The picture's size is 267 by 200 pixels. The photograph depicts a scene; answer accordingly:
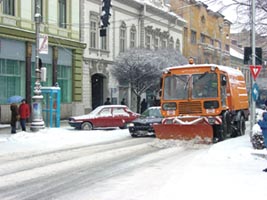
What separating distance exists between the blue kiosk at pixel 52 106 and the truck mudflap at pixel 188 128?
962 centimetres

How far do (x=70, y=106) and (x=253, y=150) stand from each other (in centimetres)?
2319

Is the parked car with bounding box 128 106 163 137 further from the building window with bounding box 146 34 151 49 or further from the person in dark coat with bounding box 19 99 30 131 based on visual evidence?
the building window with bounding box 146 34 151 49

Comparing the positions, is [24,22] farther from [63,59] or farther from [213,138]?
[213,138]

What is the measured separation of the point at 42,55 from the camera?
33875 mm

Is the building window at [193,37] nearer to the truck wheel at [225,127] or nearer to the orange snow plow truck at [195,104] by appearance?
the orange snow plow truck at [195,104]

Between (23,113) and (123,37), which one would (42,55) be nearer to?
(23,113)

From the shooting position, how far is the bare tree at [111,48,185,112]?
37.4m

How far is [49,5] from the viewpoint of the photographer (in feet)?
113

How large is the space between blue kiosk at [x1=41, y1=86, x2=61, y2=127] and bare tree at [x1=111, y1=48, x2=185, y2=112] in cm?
988

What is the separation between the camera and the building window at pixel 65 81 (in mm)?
36094

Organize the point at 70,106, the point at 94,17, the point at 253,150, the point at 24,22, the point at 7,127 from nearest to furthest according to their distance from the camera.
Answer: the point at 253,150, the point at 7,127, the point at 24,22, the point at 70,106, the point at 94,17

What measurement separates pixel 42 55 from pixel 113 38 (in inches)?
380

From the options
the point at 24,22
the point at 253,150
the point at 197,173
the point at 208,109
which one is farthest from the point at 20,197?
the point at 24,22

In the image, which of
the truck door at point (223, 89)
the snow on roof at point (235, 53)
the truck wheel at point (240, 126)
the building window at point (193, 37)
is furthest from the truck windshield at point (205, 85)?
the snow on roof at point (235, 53)
